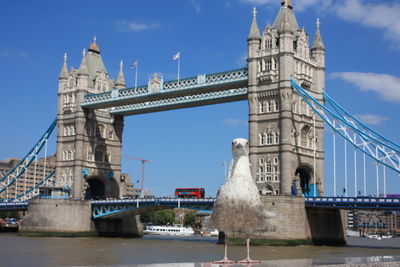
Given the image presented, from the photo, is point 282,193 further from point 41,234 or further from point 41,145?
point 41,145

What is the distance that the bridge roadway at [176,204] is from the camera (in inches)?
1779

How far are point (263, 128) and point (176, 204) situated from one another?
10.6 meters

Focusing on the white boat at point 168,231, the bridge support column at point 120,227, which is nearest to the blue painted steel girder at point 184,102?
the bridge support column at point 120,227

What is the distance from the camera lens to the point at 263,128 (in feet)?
175

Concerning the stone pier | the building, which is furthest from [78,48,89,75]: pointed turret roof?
the building

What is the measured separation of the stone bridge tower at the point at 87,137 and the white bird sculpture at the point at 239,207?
45.8 metres

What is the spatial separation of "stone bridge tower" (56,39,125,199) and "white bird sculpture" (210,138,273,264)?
45795 millimetres

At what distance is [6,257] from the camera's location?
115 feet

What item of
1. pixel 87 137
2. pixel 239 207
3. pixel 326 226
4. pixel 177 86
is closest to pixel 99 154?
pixel 87 137

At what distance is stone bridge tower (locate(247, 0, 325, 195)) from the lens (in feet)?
170

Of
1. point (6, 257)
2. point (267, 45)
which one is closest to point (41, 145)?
point (267, 45)

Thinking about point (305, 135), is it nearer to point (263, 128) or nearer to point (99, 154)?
point (263, 128)

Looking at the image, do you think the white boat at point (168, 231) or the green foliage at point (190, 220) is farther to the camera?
the green foliage at point (190, 220)

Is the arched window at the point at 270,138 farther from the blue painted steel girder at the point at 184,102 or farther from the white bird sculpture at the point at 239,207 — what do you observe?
the white bird sculpture at the point at 239,207
